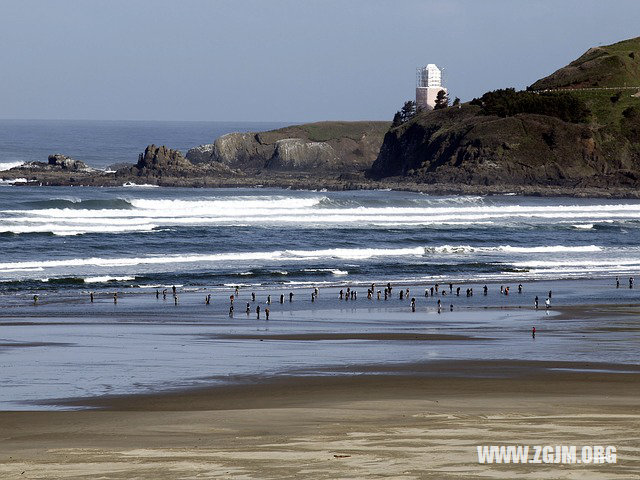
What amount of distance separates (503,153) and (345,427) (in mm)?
92116

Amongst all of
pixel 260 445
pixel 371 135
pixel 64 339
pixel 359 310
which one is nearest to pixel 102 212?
pixel 359 310

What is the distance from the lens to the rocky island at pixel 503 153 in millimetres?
105812

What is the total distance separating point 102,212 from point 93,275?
30778 mm

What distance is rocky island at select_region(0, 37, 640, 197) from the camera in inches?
4166

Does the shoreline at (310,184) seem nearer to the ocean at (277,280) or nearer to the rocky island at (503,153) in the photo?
the rocky island at (503,153)

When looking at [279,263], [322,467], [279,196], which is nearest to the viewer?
[322,467]

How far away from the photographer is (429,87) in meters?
145

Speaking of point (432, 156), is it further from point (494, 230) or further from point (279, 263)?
point (279, 263)

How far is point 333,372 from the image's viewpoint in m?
25.2

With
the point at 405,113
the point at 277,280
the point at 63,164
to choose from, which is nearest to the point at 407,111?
the point at 405,113

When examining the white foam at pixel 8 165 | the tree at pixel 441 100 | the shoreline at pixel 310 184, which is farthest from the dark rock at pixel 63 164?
the tree at pixel 441 100

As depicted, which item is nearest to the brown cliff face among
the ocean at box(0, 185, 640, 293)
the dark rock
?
the dark rock

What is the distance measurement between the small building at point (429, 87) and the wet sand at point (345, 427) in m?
122

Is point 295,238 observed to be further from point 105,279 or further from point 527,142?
point 527,142
